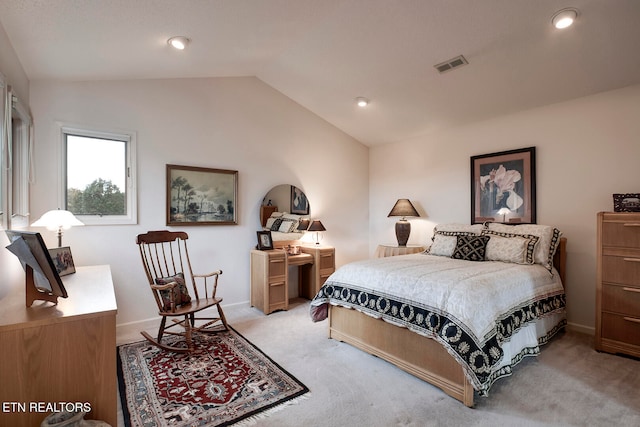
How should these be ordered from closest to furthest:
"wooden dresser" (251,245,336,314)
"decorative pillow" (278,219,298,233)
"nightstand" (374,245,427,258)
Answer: "wooden dresser" (251,245,336,314), "decorative pillow" (278,219,298,233), "nightstand" (374,245,427,258)

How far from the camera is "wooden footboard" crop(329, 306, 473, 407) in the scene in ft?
6.91

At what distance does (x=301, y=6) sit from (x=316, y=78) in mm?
1306

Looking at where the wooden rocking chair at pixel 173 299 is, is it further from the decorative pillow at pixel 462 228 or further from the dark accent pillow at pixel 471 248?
the decorative pillow at pixel 462 228

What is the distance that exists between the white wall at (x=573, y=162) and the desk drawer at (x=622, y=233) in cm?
56

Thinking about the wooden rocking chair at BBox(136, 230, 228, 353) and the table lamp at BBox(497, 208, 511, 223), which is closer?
the wooden rocking chair at BBox(136, 230, 228, 353)

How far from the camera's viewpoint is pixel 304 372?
2445 millimetres

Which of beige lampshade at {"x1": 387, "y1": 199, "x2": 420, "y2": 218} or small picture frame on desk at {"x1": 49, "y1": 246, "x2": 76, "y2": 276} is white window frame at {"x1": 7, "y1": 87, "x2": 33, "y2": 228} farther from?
beige lampshade at {"x1": 387, "y1": 199, "x2": 420, "y2": 218}

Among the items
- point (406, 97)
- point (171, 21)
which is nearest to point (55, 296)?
point (171, 21)

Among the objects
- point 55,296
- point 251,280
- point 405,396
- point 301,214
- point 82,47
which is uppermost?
point 82,47

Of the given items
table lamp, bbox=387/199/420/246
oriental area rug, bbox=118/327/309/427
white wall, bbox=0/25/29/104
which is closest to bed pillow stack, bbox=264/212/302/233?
table lamp, bbox=387/199/420/246

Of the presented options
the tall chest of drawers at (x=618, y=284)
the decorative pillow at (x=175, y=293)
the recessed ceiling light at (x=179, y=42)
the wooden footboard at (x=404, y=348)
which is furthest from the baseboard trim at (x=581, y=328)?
the recessed ceiling light at (x=179, y=42)

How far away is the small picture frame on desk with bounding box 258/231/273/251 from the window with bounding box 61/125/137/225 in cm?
140

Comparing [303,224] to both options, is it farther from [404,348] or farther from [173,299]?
[404,348]

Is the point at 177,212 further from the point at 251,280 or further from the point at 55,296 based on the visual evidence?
the point at 55,296
